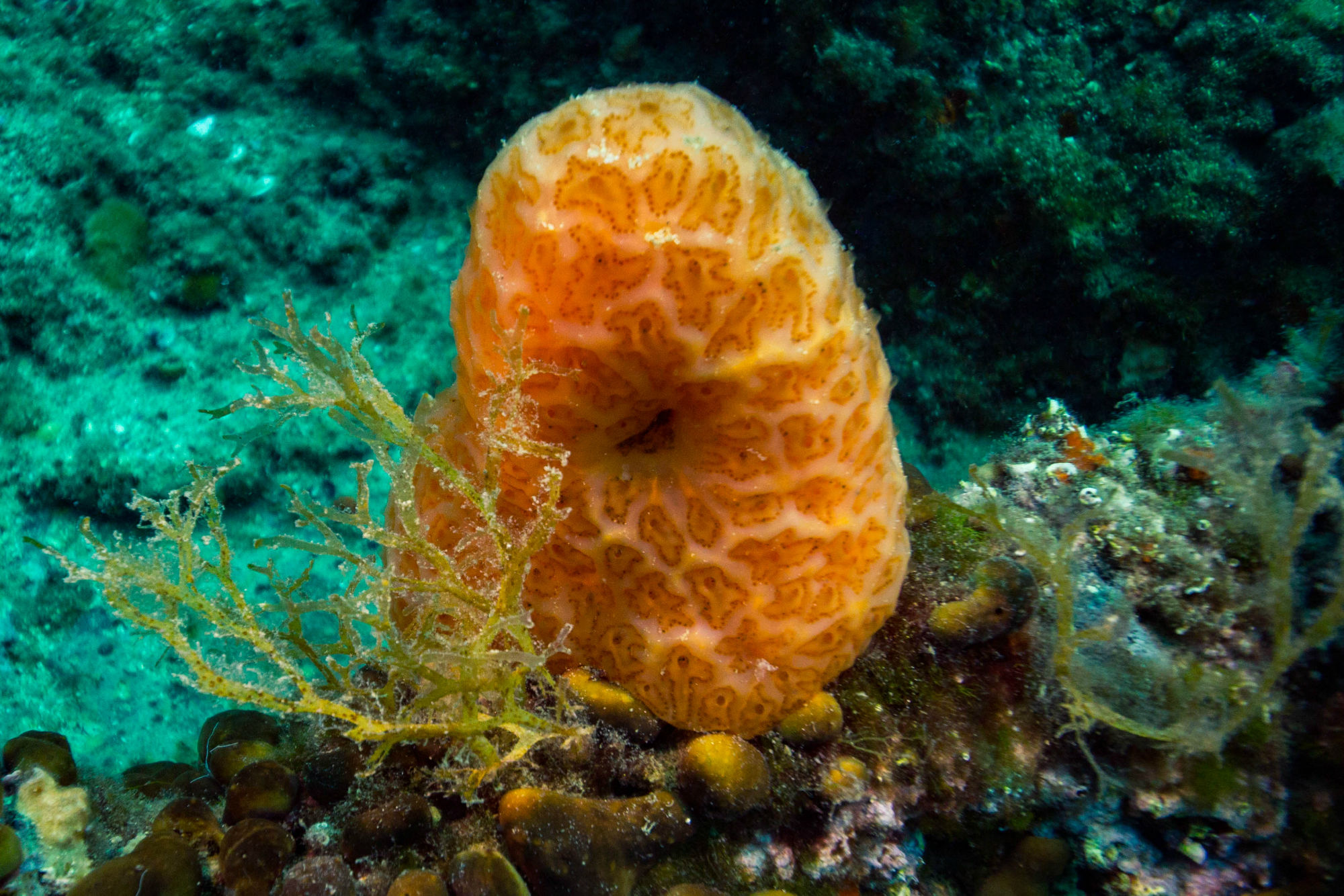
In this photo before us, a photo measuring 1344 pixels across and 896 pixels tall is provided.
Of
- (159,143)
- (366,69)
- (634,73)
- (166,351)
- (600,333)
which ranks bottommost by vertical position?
(166,351)

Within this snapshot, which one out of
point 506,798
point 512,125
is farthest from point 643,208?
point 512,125

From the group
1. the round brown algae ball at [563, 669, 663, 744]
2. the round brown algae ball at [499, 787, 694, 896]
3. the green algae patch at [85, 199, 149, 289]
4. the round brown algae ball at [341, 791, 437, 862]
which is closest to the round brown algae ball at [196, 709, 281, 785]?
the round brown algae ball at [341, 791, 437, 862]

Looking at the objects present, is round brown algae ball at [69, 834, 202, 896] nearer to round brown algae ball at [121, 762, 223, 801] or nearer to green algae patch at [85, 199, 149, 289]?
round brown algae ball at [121, 762, 223, 801]

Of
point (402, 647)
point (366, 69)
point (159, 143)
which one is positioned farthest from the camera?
point (366, 69)

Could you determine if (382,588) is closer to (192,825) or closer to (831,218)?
(192,825)

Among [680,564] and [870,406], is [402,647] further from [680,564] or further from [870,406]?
[870,406]

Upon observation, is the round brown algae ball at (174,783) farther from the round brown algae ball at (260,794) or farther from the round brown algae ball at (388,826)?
the round brown algae ball at (388,826)
